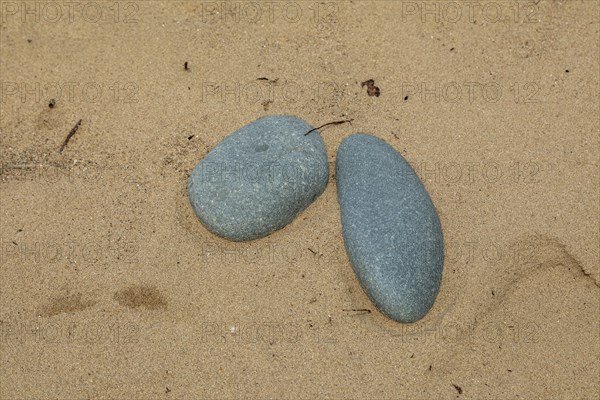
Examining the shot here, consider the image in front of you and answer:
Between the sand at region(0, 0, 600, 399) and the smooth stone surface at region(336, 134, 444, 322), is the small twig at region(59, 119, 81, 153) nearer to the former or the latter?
the sand at region(0, 0, 600, 399)

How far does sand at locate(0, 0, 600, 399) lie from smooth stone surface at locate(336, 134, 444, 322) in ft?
0.47

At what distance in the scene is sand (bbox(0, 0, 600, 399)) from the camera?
3092mm

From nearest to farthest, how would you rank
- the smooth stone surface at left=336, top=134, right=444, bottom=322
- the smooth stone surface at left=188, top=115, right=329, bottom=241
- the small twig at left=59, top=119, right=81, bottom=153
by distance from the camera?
the smooth stone surface at left=336, top=134, right=444, bottom=322
the smooth stone surface at left=188, top=115, right=329, bottom=241
the small twig at left=59, top=119, right=81, bottom=153

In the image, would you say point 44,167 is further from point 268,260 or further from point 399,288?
point 399,288

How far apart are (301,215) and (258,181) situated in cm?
36

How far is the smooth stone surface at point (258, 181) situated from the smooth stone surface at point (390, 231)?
22 cm

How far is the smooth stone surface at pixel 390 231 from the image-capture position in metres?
3.05

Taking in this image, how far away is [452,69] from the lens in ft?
13.0

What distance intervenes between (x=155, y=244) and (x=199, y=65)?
A: 135 cm

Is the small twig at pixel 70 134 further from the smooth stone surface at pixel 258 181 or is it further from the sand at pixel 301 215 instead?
the smooth stone surface at pixel 258 181

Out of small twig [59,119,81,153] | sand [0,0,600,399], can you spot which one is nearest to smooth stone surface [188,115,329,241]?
sand [0,0,600,399]

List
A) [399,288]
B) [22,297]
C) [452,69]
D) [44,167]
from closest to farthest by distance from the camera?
[399,288] → [22,297] → [44,167] → [452,69]

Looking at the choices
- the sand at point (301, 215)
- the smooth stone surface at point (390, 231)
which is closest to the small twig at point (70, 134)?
the sand at point (301, 215)

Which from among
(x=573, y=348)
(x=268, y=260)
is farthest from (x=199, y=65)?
(x=573, y=348)
